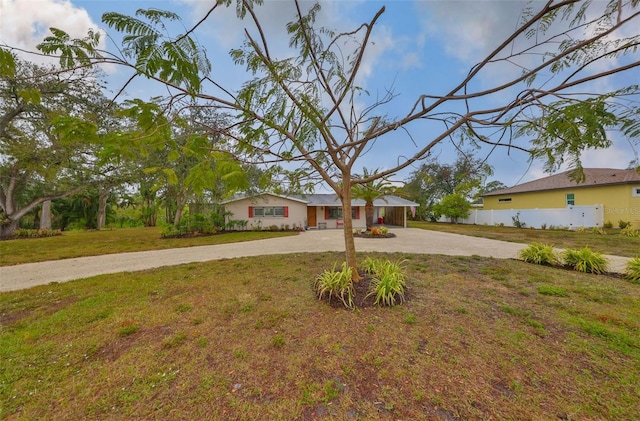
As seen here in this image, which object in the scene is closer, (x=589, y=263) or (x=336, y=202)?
(x=589, y=263)

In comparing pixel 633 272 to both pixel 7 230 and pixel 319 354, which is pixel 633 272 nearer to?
pixel 319 354

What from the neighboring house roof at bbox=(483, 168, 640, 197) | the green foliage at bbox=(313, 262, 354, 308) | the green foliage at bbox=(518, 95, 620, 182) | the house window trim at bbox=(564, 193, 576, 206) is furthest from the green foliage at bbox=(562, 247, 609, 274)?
the house window trim at bbox=(564, 193, 576, 206)

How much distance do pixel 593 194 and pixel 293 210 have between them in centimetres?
2199

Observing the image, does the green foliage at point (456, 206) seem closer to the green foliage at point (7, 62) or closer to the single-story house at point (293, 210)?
the single-story house at point (293, 210)

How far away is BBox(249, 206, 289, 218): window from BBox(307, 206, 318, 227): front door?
2.21 m

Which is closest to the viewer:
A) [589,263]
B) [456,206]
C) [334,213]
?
[589,263]

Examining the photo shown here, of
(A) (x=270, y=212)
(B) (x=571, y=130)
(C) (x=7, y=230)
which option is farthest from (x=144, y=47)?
(C) (x=7, y=230)

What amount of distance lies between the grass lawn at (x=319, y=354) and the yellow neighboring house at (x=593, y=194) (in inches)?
567

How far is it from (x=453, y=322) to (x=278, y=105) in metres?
3.86

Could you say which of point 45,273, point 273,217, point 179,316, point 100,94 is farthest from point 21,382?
point 273,217

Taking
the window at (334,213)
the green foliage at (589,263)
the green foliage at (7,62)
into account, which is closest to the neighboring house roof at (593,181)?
the window at (334,213)

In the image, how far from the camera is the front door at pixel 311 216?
19.5 meters

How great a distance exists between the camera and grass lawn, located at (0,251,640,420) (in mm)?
1933

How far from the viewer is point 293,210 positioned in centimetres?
1823
